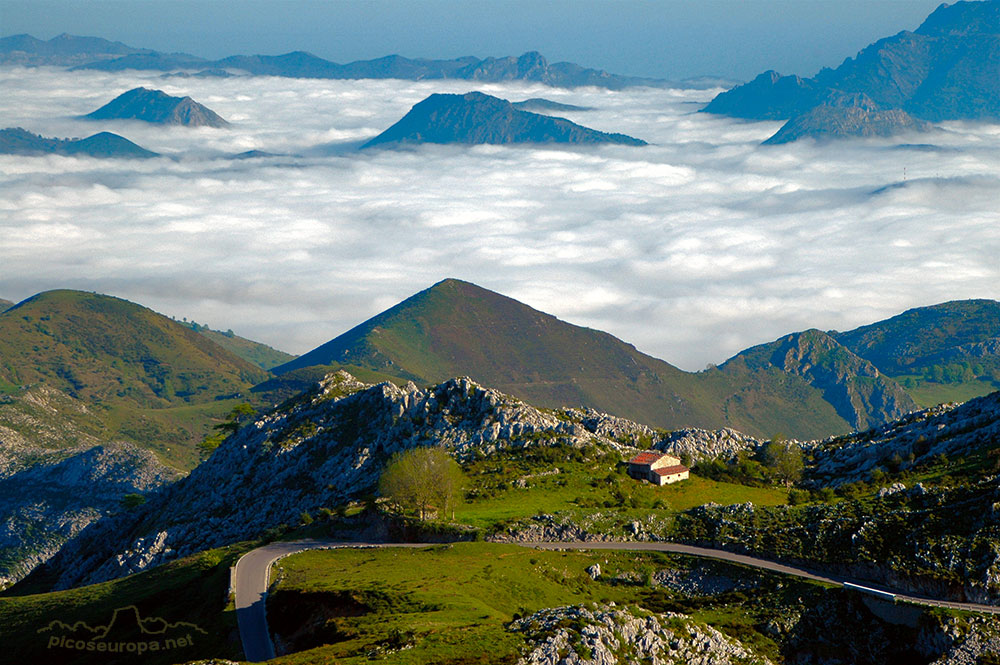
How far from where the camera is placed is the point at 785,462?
5497 inches

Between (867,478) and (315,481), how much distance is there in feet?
249

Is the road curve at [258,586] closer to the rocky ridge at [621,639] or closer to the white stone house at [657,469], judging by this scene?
the rocky ridge at [621,639]

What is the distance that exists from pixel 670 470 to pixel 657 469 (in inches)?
65.9

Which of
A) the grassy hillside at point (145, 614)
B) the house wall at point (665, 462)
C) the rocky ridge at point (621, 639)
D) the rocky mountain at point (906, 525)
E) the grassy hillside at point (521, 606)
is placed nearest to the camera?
the rocky ridge at point (621, 639)

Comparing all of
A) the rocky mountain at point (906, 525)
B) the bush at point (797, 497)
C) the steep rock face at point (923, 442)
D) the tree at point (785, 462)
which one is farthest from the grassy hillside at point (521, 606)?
the tree at point (785, 462)

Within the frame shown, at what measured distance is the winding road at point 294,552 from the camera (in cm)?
7731

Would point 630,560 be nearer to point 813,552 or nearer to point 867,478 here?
point 813,552

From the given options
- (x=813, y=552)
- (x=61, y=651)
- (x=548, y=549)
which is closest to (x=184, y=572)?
(x=61, y=651)

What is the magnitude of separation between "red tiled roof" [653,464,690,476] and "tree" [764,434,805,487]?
15.1m

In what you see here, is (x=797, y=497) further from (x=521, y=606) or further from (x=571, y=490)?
(x=521, y=606)

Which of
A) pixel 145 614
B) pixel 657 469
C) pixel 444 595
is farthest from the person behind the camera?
pixel 657 469

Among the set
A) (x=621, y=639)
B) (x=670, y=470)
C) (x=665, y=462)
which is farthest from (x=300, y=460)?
(x=621, y=639)

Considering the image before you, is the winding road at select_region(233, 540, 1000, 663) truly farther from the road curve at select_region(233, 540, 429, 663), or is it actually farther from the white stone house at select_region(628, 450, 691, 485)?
the white stone house at select_region(628, 450, 691, 485)

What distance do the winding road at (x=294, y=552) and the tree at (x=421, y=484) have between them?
9552 millimetres
